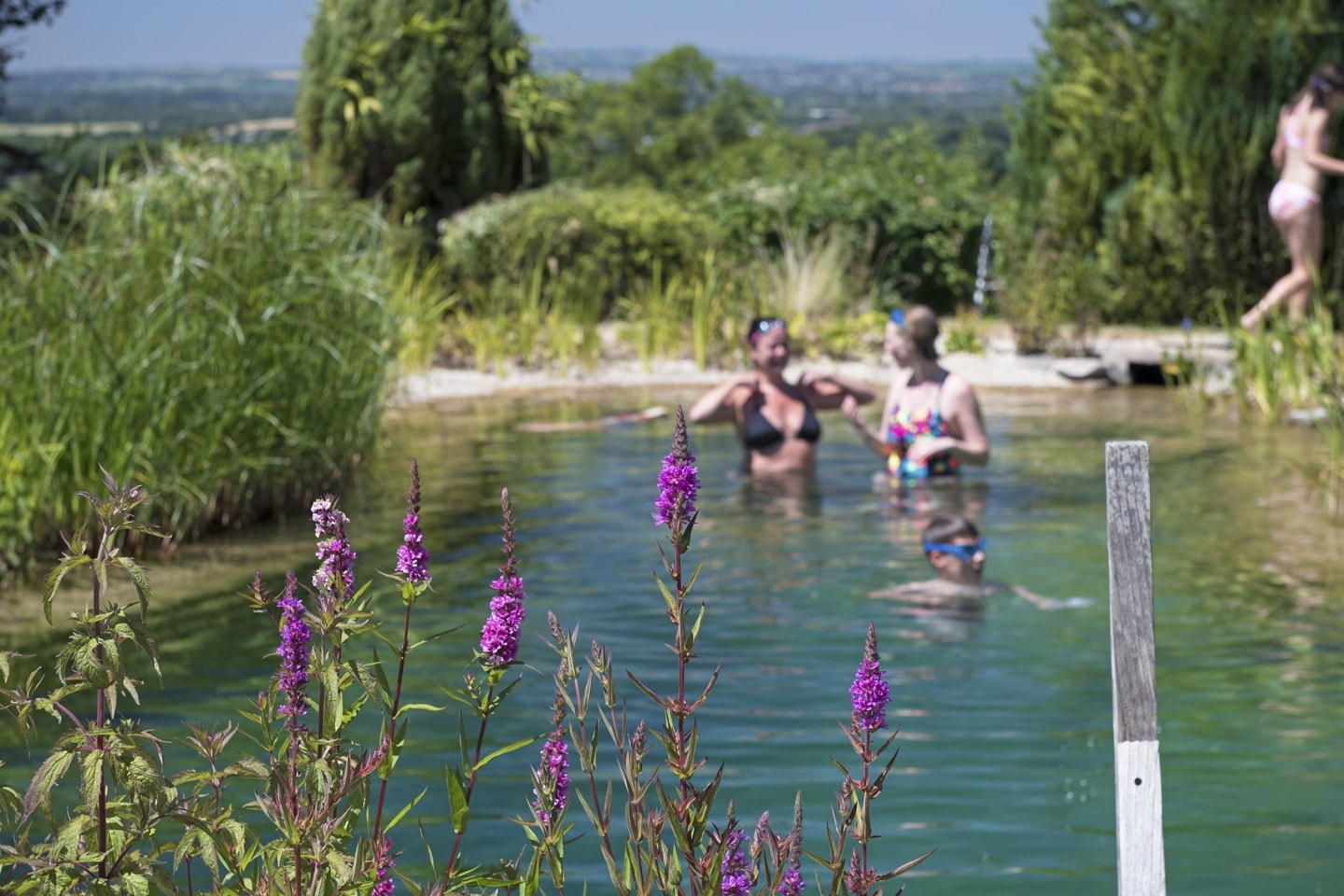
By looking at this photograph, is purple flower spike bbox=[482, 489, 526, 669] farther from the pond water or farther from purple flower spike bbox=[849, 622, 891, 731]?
the pond water

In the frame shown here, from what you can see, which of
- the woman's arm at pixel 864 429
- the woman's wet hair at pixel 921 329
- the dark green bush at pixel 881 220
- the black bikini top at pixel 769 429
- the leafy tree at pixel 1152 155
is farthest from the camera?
the dark green bush at pixel 881 220

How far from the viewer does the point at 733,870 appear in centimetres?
220

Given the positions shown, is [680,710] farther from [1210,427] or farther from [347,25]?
[347,25]

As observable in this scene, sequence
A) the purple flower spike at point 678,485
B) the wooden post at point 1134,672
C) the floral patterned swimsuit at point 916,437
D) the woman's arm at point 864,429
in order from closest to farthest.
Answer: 1. the purple flower spike at point 678,485
2. the wooden post at point 1134,672
3. the woman's arm at point 864,429
4. the floral patterned swimsuit at point 916,437

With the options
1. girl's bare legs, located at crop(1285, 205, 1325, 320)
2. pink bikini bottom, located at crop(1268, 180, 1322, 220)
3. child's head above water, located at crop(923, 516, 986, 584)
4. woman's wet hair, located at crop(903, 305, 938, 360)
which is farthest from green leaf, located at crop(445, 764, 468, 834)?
pink bikini bottom, located at crop(1268, 180, 1322, 220)

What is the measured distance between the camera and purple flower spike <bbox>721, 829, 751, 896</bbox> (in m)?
2.18

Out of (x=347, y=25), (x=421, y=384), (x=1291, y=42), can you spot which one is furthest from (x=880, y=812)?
(x=347, y=25)

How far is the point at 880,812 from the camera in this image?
188 inches

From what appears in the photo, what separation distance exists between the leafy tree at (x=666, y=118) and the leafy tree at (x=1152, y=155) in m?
47.1

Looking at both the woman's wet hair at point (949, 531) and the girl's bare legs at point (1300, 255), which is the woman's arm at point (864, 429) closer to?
the woman's wet hair at point (949, 531)

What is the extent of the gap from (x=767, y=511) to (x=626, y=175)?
57561 millimetres

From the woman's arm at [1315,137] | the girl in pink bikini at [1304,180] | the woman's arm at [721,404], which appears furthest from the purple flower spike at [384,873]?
the woman's arm at [1315,137]

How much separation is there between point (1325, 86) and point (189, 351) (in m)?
8.85

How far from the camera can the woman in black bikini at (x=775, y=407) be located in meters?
9.23
